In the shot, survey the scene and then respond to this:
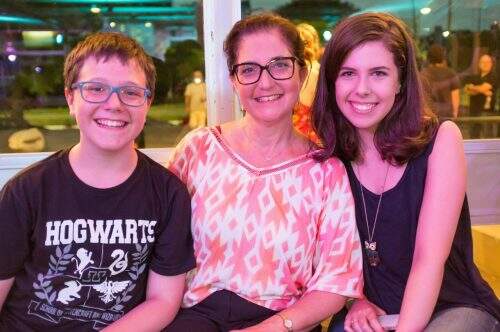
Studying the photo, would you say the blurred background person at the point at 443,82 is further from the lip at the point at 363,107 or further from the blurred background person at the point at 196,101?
the lip at the point at 363,107

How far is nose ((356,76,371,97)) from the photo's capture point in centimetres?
165

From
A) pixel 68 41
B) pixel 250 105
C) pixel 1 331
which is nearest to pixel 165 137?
pixel 68 41

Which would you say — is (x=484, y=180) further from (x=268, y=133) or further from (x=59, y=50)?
(x=59, y=50)

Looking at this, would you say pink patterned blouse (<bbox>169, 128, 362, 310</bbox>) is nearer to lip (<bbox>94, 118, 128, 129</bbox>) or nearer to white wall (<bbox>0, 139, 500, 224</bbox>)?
lip (<bbox>94, 118, 128, 129</bbox>)

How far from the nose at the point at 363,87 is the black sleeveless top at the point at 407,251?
260mm

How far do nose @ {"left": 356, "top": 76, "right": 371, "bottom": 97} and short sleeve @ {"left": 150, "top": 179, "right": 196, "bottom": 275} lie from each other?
619mm

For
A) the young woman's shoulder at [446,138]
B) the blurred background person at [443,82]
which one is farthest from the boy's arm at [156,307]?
the blurred background person at [443,82]

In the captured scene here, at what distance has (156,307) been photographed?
1.60m

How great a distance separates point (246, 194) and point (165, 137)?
1.76m

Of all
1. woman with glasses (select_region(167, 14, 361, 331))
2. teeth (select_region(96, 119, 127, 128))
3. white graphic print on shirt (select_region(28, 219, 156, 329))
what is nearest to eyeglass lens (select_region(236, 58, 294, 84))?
woman with glasses (select_region(167, 14, 361, 331))

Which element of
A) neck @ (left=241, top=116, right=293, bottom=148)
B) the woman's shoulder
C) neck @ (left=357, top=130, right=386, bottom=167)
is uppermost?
neck @ (left=241, top=116, right=293, bottom=148)

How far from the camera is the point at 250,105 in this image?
174cm

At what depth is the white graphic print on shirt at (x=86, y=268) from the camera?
5.03 ft

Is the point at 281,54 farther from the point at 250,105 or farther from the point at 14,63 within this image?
the point at 14,63
